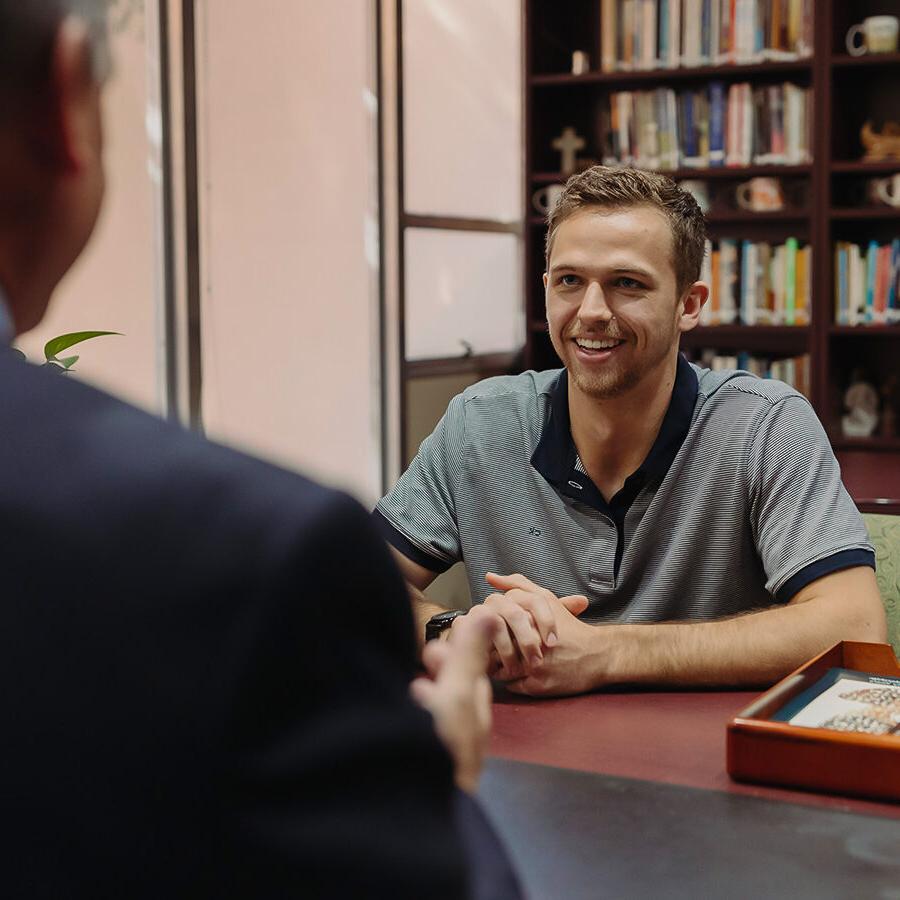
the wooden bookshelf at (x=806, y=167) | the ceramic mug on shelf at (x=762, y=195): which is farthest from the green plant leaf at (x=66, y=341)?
the ceramic mug on shelf at (x=762, y=195)

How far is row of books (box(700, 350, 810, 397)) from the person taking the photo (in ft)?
14.3

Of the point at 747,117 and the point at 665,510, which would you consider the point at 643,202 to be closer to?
the point at 665,510

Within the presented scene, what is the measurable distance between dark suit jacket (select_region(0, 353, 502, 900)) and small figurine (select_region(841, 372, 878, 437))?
4.13 meters

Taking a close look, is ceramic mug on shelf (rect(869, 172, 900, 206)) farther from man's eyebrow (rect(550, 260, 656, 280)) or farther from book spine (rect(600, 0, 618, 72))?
man's eyebrow (rect(550, 260, 656, 280))

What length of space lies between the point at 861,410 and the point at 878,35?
1.26 m

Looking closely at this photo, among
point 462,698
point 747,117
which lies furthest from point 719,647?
point 747,117

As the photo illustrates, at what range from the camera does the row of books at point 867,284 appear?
420 centimetres

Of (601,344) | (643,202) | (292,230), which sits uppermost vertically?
(292,230)

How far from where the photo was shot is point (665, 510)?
6.03 ft

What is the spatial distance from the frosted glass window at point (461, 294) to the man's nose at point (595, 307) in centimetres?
254

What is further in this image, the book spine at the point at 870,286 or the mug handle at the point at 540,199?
the mug handle at the point at 540,199

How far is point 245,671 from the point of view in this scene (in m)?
0.43

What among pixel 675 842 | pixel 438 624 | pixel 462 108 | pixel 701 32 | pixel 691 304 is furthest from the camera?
pixel 462 108

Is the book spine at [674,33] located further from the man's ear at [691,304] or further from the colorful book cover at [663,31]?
the man's ear at [691,304]
